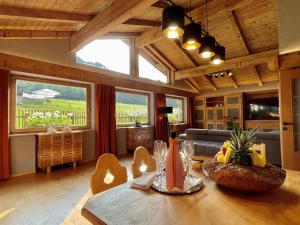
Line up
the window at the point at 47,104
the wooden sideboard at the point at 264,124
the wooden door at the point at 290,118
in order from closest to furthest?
the wooden door at the point at 290,118 < the window at the point at 47,104 < the wooden sideboard at the point at 264,124

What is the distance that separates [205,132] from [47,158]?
148 inches

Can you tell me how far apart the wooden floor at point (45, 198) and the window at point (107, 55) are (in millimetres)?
2804

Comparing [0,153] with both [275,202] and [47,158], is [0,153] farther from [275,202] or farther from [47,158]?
[275,202]

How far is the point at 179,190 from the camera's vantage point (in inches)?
42.3

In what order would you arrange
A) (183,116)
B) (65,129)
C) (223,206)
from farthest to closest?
(183,116), (65,129), (223,206)

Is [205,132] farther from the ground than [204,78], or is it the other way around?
[204,78]

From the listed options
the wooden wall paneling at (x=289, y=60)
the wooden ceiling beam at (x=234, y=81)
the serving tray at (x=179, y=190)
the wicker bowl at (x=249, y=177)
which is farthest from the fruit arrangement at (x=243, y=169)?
the wooden ceiling beam at (x=234, y=81)

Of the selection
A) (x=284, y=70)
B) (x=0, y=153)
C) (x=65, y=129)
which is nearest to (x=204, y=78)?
(x=284, y=70)

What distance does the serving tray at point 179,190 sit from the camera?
3.47ft

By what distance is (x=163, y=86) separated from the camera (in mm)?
7137

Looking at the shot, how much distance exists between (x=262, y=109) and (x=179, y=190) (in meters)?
7.91

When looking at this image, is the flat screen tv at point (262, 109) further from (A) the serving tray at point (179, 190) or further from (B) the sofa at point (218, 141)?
(A) the serving tray at point (179, 190)

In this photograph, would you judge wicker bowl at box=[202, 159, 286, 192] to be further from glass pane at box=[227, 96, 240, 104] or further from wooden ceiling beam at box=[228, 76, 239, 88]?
glass pane at box=[227, 96, 240, 104]

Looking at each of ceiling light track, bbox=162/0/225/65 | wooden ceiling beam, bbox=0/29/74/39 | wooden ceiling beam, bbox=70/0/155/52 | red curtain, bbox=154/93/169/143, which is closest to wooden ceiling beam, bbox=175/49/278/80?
red curtain, bbox=154/93/169/143
